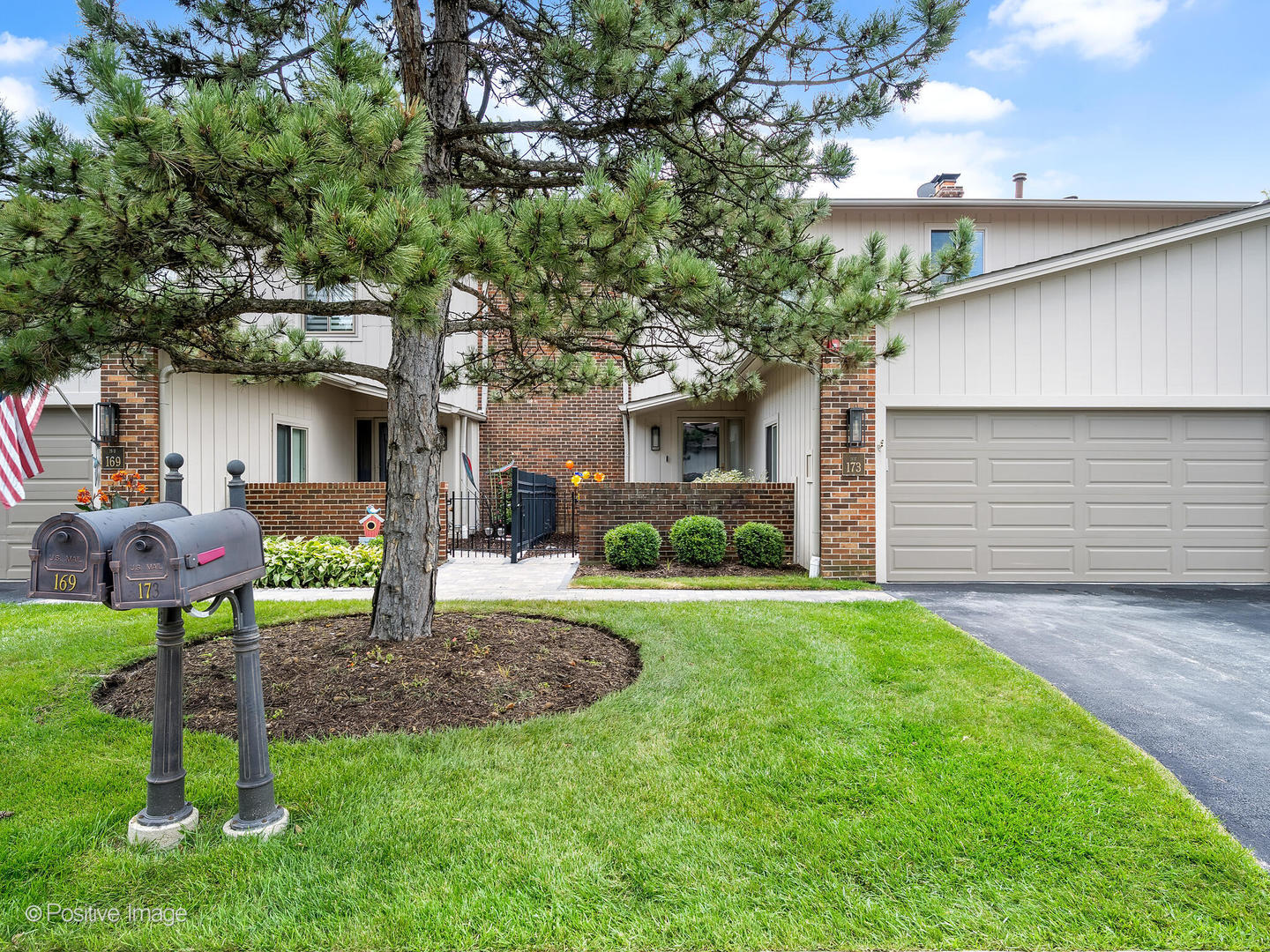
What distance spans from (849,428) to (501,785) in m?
6.30

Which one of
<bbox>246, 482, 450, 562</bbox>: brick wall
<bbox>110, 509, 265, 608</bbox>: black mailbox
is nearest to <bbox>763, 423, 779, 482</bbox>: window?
<bbox>246, 482, 450, 562</bbox>: brick wall

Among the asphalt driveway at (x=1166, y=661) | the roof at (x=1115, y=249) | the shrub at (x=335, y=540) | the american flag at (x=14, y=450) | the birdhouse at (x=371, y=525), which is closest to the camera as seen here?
the asphalt driveway at (x=1166, y=661)

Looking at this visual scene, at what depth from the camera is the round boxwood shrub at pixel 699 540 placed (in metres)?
9.33

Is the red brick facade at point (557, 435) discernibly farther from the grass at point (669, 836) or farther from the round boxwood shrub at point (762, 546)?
the grass at point (669, 836)

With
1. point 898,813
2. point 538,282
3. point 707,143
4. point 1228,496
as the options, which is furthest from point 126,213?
point 1228,496

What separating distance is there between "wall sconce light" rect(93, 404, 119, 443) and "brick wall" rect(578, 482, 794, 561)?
20.0 ft

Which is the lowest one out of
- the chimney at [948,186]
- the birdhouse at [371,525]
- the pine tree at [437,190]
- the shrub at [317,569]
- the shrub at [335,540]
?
the shrub at [317,569]

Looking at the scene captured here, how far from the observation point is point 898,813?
2840 millimetres

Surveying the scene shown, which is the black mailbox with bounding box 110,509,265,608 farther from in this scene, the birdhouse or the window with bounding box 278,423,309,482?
the window with bounding box 278,423,309,482

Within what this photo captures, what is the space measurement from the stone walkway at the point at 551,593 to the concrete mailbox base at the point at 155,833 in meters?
4.51

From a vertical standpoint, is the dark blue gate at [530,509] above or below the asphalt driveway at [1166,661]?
above

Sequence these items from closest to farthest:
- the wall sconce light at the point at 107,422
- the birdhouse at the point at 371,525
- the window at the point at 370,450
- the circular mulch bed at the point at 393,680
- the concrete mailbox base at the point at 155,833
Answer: the concrete mailbox base at the point at 155,833
the circular mulch bed at the point at 393,680
the wall sconce light at the point at 107,422
the birdhouse at the point at 371,525
the window at the point at 370,450

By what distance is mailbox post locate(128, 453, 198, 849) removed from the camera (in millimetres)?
2578

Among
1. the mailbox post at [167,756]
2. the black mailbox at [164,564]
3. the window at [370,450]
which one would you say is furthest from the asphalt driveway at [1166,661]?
the window at [370,450]
